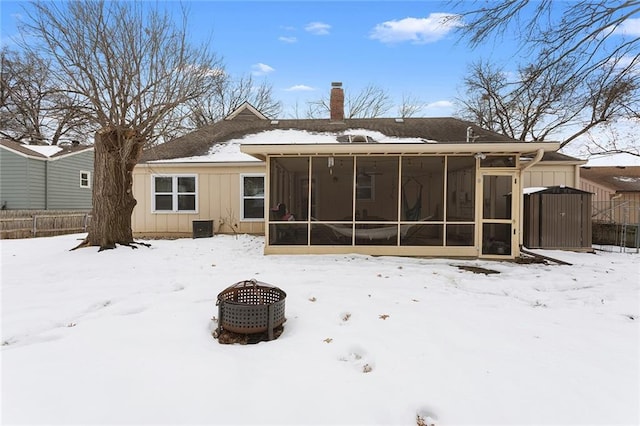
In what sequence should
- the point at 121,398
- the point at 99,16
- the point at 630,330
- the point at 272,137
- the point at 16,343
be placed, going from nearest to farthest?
1. the point at 121,398
2. the point at 16,343
3. the point at 630,330
4. the point at 99,16
5. the point at 272,137

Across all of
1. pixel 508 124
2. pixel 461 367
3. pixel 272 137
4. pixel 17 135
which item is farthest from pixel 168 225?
pixel 17 135

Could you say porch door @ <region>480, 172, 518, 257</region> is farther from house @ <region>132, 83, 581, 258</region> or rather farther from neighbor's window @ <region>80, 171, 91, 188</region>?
neighbor's window @ <region>80, 171, 91, 188</region>

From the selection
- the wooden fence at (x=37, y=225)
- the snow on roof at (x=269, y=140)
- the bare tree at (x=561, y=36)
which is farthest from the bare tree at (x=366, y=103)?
the bare tree at (x=561, y=36)

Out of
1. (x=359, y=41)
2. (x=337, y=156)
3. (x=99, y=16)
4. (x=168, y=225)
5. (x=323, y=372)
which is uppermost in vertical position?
(x=359, y=41)

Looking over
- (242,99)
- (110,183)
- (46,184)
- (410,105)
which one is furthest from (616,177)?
(46,184)

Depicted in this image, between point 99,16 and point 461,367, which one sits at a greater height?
point 99,16

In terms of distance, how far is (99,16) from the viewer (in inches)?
325

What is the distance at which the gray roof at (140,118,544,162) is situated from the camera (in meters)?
12.4

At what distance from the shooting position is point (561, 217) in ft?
31.3

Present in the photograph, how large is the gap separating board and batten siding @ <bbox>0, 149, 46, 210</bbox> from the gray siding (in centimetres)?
98

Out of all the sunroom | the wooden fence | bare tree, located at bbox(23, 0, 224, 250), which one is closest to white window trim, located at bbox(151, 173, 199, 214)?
bare tree, located at bbox(23, 0, 224, 250)

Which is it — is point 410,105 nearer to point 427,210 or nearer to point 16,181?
point 427,210

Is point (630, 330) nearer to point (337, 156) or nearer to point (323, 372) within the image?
point (323, 372)

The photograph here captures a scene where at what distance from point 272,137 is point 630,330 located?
11.7m
